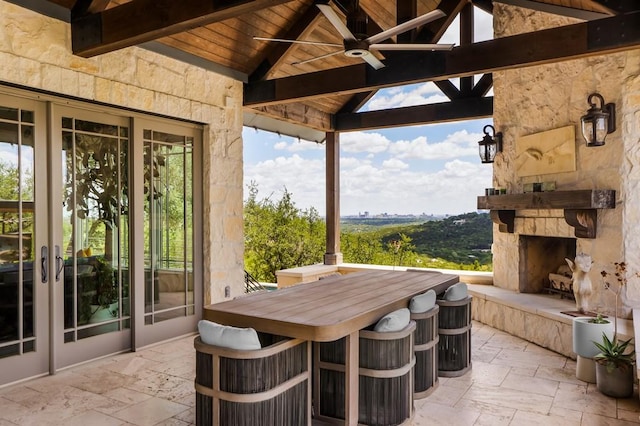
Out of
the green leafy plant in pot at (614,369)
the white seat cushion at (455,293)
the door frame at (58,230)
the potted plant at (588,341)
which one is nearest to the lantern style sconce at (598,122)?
the potted plant at (588,341)

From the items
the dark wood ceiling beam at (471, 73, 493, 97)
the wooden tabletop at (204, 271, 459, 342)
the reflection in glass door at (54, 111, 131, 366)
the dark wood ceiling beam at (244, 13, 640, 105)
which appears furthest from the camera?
the dark wood ceiling beam at (471, 73, 493, 97)

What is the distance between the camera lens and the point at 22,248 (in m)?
3.68

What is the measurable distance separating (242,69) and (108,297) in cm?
293

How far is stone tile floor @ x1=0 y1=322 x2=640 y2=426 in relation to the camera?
121 inches

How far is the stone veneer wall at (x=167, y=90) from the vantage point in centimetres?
359

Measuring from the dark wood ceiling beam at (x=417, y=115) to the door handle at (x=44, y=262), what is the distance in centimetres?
473

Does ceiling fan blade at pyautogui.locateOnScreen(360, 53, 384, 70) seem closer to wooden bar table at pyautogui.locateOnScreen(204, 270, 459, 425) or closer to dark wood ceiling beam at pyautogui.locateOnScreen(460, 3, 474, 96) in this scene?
wooden bar table at pyautogui.locateOnScreen(204, 270, 459, 425)

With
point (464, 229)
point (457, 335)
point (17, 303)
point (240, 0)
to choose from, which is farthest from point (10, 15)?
point (464, 229)

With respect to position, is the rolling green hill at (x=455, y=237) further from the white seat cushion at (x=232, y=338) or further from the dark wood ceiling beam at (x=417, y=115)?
the white seat cushion at (x=232, y=338)

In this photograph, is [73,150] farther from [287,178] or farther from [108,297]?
[287,178]

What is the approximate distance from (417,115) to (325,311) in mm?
4574

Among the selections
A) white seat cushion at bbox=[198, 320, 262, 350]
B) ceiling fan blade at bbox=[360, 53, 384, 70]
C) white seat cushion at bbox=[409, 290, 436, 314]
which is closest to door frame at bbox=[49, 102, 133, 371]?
white seat cushion at bbox=[198, 320, 262, 350]

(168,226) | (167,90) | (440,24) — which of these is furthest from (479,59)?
(168,226)

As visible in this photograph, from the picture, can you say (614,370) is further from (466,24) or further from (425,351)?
(466,24)
